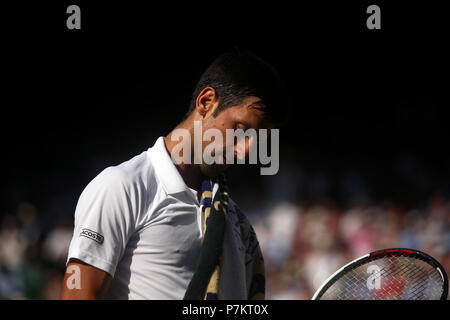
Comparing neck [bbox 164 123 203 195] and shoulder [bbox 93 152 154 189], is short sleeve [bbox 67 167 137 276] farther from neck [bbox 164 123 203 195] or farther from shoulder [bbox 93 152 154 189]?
neck [bbox 164 123 203 195]

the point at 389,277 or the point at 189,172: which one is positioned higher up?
the point at 189,172

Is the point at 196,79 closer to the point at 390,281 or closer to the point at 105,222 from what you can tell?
the point at 390,281

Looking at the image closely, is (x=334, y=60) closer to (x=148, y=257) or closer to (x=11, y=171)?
(x=11, y=171)

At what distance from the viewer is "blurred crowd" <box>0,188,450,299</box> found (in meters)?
3.94

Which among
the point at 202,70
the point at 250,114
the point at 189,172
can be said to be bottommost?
the point at 189,172

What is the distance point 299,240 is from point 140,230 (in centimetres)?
335

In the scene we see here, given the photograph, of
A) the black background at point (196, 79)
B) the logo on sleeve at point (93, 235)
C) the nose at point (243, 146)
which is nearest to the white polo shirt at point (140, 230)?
the logo on sleeve at point (93, 235)

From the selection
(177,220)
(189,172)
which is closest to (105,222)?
(177,220)

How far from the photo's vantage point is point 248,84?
Answer: 1.17 meters

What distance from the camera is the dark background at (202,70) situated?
4.08 meters

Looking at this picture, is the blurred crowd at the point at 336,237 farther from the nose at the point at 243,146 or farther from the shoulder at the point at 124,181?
the shoulder at the point at 124,181

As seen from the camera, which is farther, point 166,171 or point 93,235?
point 166,171

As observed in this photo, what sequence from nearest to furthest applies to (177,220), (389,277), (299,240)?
(177,220) < (389,277) < (299,240)

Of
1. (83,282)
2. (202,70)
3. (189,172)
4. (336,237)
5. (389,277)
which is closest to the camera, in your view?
(83,282)
